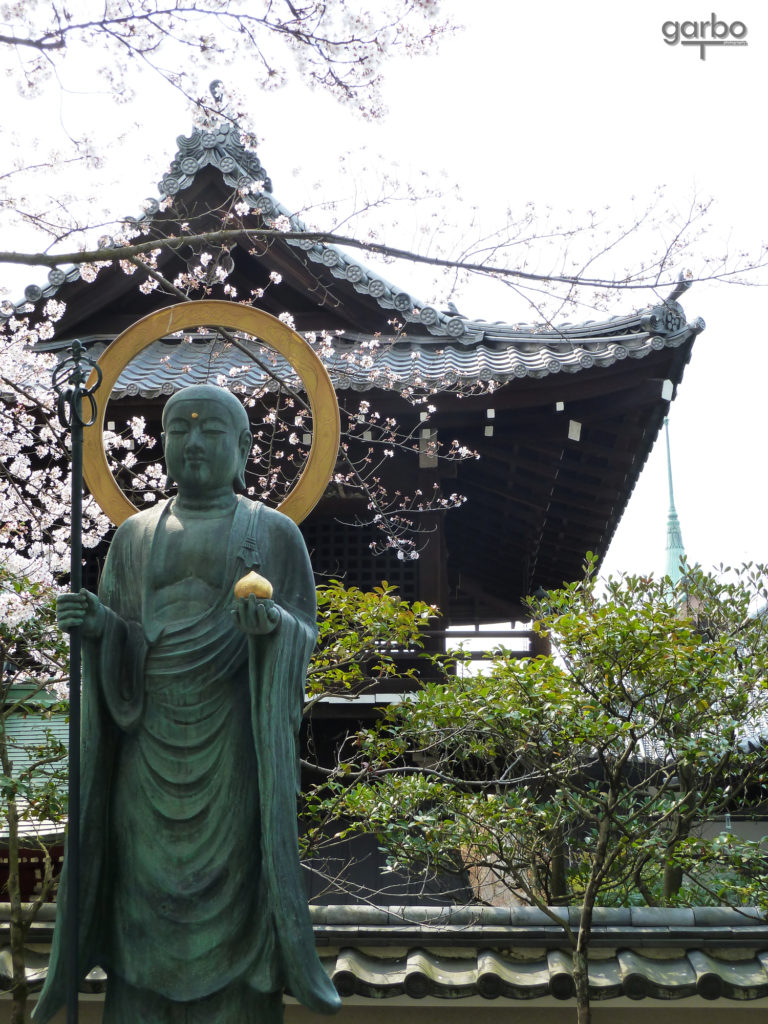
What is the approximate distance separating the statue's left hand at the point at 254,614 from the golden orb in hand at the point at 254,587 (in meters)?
0.01

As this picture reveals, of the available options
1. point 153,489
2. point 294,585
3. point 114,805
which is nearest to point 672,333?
point 153,489

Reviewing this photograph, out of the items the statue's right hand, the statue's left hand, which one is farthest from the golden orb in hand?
the statue's right hand

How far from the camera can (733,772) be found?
6547mm

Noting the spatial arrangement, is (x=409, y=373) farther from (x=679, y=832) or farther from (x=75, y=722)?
(x=75, y=722)

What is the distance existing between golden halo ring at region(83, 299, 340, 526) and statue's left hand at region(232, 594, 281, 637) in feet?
2.17

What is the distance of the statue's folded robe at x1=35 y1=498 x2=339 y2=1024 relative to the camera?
3.20 metres

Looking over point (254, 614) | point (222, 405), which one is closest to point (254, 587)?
point (254, 614)

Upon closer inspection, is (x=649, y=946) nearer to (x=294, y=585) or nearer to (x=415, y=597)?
(x=294, y=585)

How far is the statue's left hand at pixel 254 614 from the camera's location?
126 inches

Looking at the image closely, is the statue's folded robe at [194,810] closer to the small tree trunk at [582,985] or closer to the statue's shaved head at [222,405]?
the statue's shaved head at [222,405]

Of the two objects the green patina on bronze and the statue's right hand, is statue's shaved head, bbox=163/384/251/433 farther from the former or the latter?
the statue's right hand

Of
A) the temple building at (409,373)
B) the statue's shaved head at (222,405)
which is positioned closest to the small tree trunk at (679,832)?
A: the temple building at (409,373)

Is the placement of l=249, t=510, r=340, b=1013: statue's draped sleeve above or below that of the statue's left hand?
below

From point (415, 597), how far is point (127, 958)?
7.21 metres
